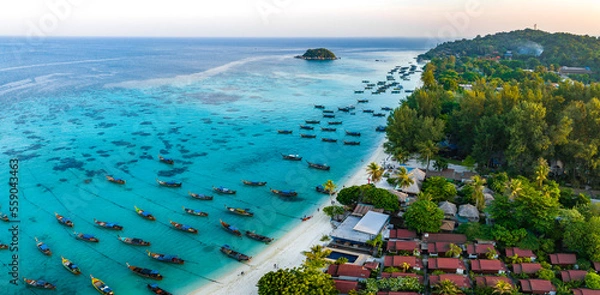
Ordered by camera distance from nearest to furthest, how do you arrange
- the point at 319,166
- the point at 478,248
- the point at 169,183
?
the point at 478,248, the point at 169,183, the point at 319,166

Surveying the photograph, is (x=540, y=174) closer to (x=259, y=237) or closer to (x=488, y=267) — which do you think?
(x=488, y=267)

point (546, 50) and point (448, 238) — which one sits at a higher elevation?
point (546, 50)

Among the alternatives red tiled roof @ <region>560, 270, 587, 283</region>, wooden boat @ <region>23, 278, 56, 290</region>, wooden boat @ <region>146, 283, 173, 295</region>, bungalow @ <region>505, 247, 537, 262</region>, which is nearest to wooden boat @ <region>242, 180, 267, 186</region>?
wooden boat @ <region>146, 283, 173, 295</region>

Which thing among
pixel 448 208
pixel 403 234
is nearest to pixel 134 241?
pixel 403 234

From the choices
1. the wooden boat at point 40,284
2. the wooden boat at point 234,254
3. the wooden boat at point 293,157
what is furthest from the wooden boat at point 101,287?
the wooden boat at point 293,157

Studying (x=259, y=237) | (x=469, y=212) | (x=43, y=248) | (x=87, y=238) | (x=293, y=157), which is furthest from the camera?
(x=293, y=157)

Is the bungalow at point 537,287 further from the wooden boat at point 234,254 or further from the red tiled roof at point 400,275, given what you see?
the wooden boat at point 234,254

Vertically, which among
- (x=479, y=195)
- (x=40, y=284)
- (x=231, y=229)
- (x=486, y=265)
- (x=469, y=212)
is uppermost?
(x=479, y=195)

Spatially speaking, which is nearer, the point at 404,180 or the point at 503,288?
the point at 503,288
